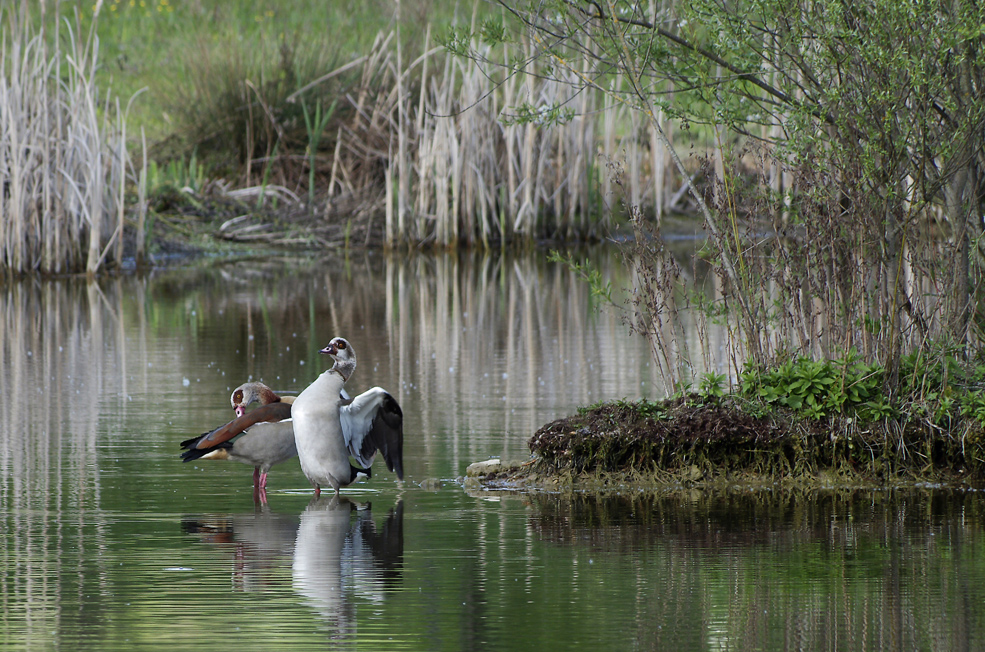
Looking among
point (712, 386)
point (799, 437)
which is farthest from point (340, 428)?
point (799, 437)

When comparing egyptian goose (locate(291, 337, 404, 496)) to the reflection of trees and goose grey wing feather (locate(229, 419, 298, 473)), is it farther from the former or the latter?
the reflection of trees

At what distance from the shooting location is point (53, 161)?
2034 centimetres

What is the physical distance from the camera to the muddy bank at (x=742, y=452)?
8.41 meters

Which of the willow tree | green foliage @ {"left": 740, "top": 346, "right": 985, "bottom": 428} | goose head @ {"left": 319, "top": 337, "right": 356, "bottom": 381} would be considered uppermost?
the willow tree

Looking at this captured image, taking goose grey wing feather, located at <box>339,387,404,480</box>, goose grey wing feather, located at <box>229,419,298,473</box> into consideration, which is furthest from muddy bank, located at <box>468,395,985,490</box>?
goose grey wing feather, located at <box>229,419,298,473</box>

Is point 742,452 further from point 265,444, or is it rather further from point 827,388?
point 265,444

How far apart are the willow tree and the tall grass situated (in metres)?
12.2

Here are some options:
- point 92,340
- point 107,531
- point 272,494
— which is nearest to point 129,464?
point 272,494

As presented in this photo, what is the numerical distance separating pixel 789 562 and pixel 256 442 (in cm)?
322

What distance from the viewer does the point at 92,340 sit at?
15.9 m

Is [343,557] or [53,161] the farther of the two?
[53,161]

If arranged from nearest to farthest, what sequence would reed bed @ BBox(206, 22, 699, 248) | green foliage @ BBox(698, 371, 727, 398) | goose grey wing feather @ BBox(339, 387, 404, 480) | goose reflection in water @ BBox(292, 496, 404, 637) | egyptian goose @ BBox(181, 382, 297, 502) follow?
goose reflection in water @ BBox(292, 496, 404, 637) < goose grey wing feather @ BBox(339, 387, 404, 480) < egyptian goose @ BBox(181, 382, 297, 502) < green foliage @ BBox(698, 371, 727, 398) < reed bed @ BBox(206, 22, 699, 248)

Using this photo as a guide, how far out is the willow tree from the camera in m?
8.12

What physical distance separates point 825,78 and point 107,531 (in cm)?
467
